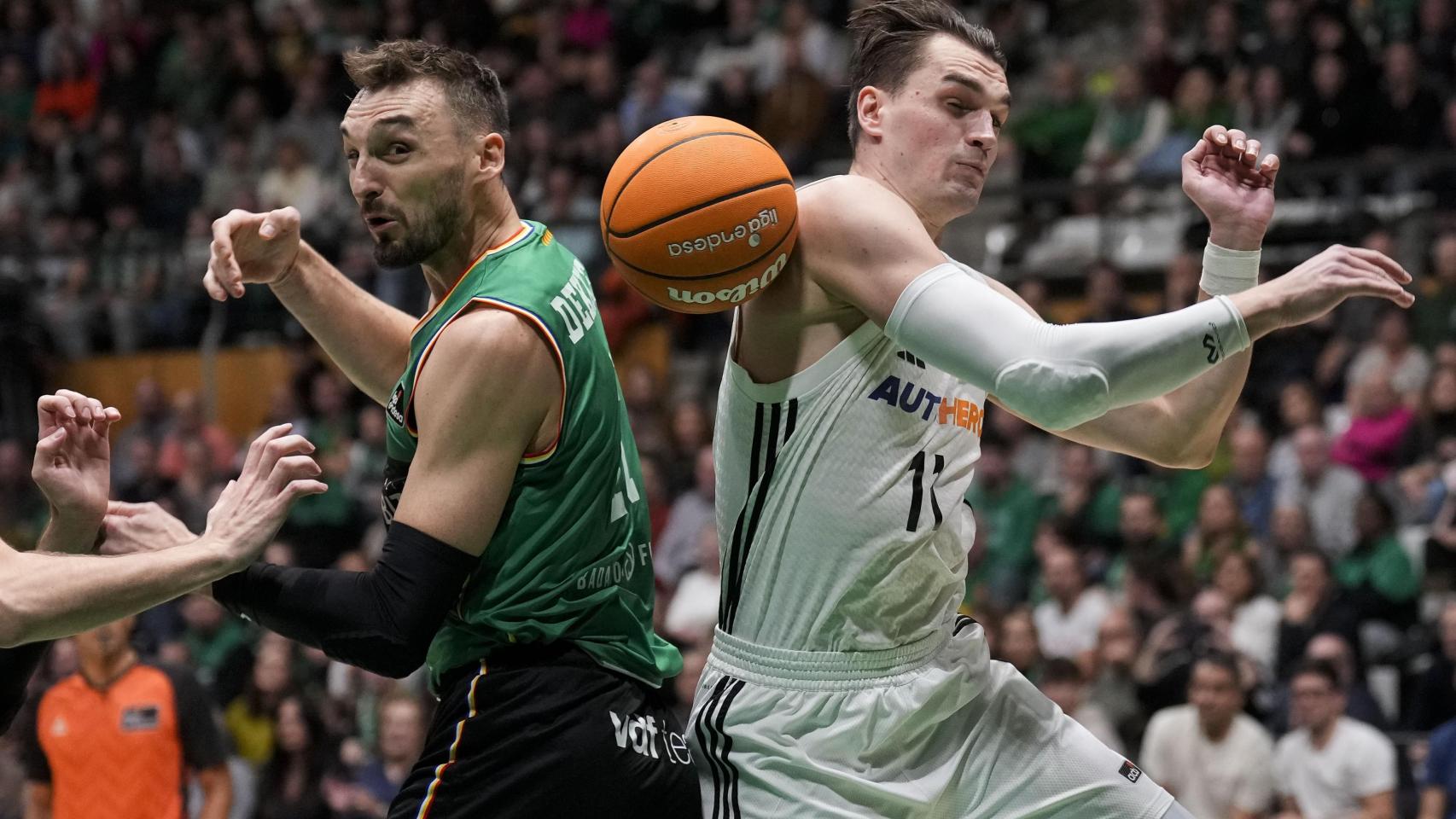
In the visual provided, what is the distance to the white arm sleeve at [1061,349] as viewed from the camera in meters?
3.82

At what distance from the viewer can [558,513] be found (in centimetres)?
403

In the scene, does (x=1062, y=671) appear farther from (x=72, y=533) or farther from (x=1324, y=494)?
(x=72, y=533)

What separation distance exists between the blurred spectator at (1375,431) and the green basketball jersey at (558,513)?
7.50 meters

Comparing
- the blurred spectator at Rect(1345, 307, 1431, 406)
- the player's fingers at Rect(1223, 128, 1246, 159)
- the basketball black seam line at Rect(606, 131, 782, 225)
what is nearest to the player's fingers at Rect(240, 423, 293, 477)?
the basketball black seam line at Rect(606, 131, 782, 225)

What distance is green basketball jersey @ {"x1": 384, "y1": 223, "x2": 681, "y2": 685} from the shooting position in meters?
4.01

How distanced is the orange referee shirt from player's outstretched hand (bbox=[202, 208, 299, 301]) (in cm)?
384

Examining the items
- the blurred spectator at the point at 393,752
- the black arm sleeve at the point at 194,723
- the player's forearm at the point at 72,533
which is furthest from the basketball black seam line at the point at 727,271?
the blurred spectator at the point at 393,752

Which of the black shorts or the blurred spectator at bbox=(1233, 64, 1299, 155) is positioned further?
the blurred spectator at bbox=(1233, 64, 1299, 155)

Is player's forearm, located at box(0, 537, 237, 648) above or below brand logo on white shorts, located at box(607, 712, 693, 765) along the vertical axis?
above

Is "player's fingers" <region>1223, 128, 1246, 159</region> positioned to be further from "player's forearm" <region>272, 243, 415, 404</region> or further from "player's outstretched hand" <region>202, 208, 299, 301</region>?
"player's outstretched hand" <region>202, 208, 299, 301</region>

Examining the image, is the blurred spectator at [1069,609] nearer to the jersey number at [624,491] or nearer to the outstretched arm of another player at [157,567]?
the jersey number at [624,491]

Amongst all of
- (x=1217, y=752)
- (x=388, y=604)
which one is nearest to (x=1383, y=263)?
(x=388, y=604)

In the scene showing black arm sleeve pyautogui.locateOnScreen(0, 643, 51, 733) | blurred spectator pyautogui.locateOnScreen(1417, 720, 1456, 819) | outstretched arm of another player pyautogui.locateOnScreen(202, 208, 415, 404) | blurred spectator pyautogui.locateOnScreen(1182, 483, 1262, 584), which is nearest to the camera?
black arm sleeve pyautogui.locateOnScreen(0, 643, 51, 733)

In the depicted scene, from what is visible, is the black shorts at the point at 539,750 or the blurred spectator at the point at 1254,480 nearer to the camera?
the black shorts at the point at 539,750
